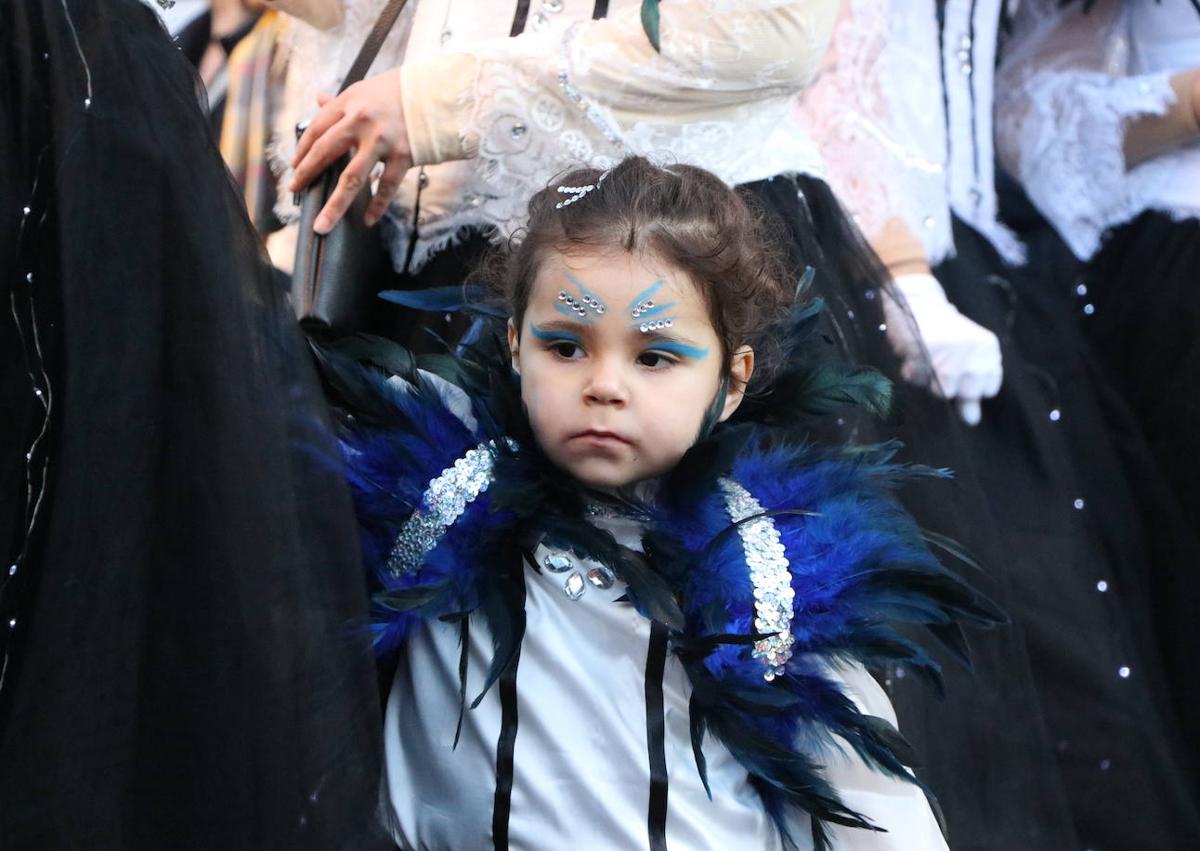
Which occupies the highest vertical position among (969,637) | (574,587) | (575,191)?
(575,191)

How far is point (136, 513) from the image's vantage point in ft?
2.06

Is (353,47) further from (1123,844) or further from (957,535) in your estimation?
(1123,844)

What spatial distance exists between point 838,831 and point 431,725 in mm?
255

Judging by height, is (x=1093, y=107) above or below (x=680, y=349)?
above

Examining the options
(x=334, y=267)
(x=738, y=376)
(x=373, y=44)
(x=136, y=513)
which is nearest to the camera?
(x=136, y=513)

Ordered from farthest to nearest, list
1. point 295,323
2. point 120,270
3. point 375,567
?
1. point 375,567
2. point 295,323
3. point 120,270

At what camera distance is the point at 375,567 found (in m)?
0.86

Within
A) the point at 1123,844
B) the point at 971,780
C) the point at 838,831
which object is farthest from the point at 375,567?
the point at 1123,844

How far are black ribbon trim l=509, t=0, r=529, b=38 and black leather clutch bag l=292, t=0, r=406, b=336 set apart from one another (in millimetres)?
146

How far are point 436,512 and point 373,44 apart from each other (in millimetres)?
489

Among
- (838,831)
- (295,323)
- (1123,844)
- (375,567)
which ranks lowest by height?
(1123,844)

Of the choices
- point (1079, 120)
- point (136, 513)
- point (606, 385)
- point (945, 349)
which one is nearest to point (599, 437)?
point (606, 385)

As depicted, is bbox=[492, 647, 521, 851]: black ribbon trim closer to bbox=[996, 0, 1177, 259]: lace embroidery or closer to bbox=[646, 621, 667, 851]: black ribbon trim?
bbox=[646, 621, 667, 851]: black ribbon trim

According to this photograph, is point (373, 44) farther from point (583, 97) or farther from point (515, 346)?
point (515, 346)
